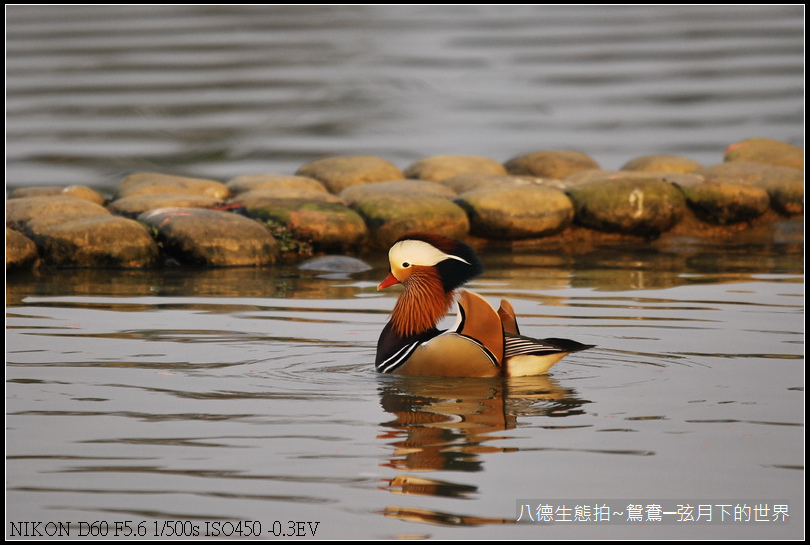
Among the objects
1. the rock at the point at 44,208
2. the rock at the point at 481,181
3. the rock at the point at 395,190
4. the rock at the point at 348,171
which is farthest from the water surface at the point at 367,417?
the rock at the point at 348,171

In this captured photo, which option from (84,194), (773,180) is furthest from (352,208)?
(773,180)

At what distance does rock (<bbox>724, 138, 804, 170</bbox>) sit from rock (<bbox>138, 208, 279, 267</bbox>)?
7469mm

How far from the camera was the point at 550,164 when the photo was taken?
16.0 metres

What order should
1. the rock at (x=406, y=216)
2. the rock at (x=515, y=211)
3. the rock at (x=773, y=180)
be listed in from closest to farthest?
the rock at (x=406, y=216) → the rock at (x=515, y=211) → the rock at (x=773, y=180)

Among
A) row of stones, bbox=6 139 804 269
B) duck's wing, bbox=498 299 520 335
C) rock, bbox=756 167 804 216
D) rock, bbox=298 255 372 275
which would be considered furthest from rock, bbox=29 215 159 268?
rock, bbox=756 167 804 216

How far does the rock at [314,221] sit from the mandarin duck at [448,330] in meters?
5.63

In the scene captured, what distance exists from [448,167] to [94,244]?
5.79 meters

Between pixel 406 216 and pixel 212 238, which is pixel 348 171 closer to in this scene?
pixel 406 216

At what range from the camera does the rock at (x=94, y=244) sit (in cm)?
1076

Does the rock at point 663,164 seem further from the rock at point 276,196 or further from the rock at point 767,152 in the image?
the rock at point 276,196

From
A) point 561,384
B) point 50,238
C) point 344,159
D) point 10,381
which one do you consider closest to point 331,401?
point 561,384

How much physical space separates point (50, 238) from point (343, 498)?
7.22 m

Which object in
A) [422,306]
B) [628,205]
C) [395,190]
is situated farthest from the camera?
[628,205]

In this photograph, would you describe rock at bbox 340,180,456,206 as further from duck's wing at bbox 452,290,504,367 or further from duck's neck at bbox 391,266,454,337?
duck's wing at bbox 452,290,504,367
